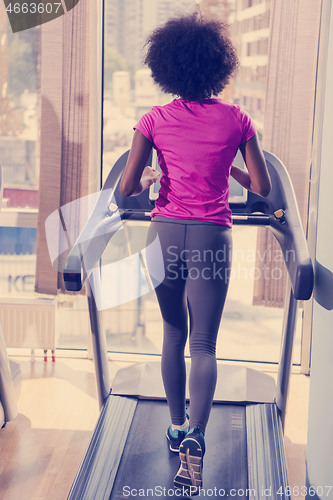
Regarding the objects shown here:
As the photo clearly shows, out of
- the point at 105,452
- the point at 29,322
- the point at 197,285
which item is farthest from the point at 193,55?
the point at 29,322

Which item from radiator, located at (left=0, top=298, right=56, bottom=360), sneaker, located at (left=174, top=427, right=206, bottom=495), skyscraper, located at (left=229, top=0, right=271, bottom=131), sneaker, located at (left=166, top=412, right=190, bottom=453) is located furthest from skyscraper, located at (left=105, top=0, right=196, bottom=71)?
sneaker, located at (left=174, top=427, right=206, bottom=495)

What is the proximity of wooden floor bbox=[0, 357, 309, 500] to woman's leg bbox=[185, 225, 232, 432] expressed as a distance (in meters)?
0.78

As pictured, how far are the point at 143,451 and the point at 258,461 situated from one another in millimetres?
429

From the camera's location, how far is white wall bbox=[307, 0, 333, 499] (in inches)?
70.0

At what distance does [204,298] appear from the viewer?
1862 millimetres

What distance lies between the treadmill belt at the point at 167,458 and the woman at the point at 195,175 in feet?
0.43

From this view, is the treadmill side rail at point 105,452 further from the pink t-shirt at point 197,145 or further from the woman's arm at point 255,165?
the woman's arm at point 255,165

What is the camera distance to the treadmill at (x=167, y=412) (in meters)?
2.03

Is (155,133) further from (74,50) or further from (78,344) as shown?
(78,344)

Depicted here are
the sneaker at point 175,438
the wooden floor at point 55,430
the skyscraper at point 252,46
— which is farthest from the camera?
the skyscraper at point 252,46

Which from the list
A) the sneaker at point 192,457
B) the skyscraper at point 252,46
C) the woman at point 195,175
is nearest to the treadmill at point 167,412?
the sneaker at point 192,457

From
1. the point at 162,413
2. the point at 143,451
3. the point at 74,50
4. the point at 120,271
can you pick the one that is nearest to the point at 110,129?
the point at 74,50

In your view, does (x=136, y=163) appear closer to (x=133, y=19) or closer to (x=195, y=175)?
(x=195, y=175)

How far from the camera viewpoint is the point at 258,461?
2.19 m
